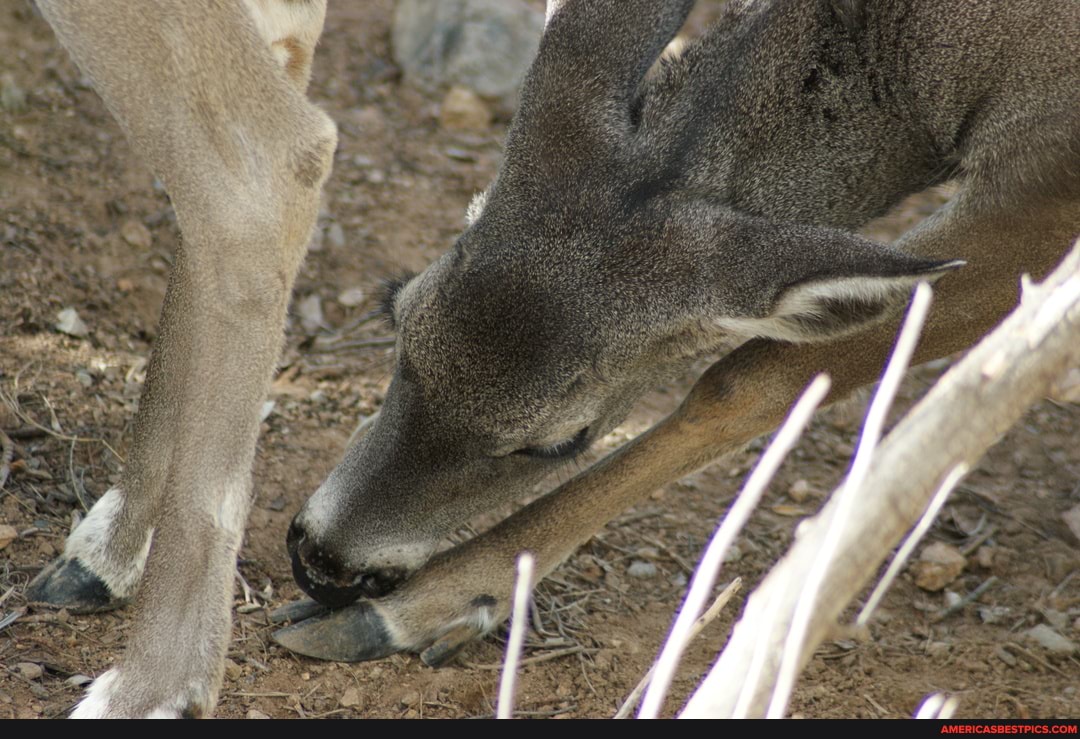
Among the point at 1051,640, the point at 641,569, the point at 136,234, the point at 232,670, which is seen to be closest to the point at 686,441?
the point at 641,569

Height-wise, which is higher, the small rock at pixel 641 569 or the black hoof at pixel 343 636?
the black hoof at pixel 343 636

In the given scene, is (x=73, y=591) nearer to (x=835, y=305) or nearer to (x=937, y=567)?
(x=835, y=305)

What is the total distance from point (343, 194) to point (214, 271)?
3.85m

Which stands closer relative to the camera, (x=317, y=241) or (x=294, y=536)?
(x=294, y=536)

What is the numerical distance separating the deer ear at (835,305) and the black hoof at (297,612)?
1825 mm

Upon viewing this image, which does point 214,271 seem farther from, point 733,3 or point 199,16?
point 733,3

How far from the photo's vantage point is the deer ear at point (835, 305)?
12.8 feet

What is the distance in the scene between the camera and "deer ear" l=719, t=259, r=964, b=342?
3.89m

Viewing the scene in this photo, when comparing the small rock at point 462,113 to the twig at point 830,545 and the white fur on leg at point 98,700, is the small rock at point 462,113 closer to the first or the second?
the white fur on leg at point 98,700

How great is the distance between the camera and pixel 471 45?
8.59 metres

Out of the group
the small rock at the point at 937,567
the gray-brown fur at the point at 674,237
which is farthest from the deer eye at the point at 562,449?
the small rock at the point at 937,567

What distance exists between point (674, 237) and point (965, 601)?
2175mm

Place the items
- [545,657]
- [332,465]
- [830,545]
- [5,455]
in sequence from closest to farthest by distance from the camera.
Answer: [830,545], [545,657], [5,455], [332,465]

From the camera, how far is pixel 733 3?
5004mm
